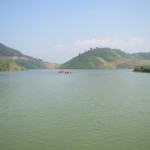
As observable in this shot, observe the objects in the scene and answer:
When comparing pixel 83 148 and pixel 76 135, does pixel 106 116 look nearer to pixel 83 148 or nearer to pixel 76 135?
pixel 76 135

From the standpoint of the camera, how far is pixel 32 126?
35.6 meters

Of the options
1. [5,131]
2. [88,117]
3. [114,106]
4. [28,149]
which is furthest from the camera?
[114,106]

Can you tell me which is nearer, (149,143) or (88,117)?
(149,143)

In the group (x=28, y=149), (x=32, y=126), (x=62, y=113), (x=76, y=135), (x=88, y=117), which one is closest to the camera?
(x=28, y=149)

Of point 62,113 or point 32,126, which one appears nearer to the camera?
point 32,126

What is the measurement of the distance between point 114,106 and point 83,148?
83.7 feet

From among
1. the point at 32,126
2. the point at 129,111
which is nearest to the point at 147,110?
the point at 129,111

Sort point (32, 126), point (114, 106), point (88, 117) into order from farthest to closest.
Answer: point (114, 106), point (88, 117), point (32, 126)

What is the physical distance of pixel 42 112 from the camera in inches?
1777

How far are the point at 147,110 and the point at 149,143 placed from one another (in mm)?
18813

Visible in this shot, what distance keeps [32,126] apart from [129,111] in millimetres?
18690

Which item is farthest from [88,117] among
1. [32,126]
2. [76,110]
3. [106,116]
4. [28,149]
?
[28,149]

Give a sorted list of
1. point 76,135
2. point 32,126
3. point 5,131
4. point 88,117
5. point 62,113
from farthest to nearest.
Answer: point 62,113 < point 88,117 < point 32,126 < point 5,131 < point 76,135

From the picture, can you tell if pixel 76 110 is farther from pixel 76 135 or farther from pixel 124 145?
pixel 124 145
